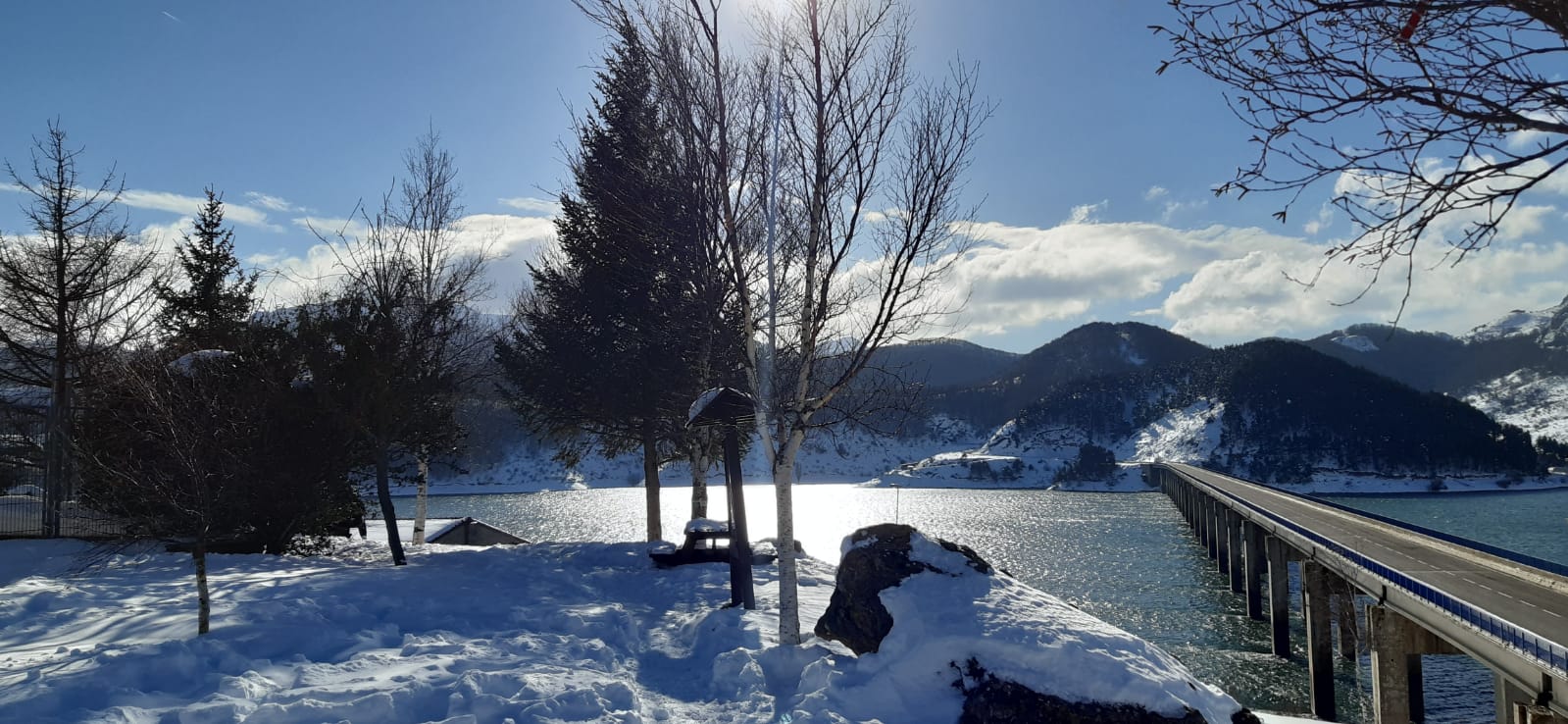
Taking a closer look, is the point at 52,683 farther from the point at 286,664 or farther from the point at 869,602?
the point at 869,602

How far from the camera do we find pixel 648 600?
12.4m

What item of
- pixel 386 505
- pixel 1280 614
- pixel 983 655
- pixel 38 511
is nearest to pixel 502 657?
pixel 983 655

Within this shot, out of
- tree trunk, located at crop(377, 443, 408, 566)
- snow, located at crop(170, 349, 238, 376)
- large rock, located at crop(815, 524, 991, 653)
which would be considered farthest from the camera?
tree trunk, located at crop(377, 443, 408, 566)

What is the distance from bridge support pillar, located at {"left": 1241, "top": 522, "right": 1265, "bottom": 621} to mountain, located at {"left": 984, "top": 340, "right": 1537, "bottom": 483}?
118192 millimetres

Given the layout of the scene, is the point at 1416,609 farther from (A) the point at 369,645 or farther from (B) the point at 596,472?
(B) the point at 596,472

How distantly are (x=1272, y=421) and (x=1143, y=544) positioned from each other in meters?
119

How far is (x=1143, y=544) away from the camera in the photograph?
50188 millimetres

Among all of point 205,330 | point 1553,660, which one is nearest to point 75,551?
point 205,330

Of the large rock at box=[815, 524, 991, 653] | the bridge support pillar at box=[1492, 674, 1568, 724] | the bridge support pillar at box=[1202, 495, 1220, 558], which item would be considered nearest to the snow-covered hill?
the bridge support pillar at box=[1202, 495, 1220, 558]

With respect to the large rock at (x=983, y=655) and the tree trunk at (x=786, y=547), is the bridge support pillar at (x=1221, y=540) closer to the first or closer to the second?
the large rock at (x=983, y=655)

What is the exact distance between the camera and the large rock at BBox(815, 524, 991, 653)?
7953 mm

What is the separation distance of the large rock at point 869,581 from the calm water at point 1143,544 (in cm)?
1430

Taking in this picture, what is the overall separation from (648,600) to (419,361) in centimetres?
937

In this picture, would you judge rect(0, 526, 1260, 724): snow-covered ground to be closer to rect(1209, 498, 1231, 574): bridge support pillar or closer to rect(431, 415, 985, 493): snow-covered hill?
rect(1209, 498, 1231, 574): bridge support pillar
